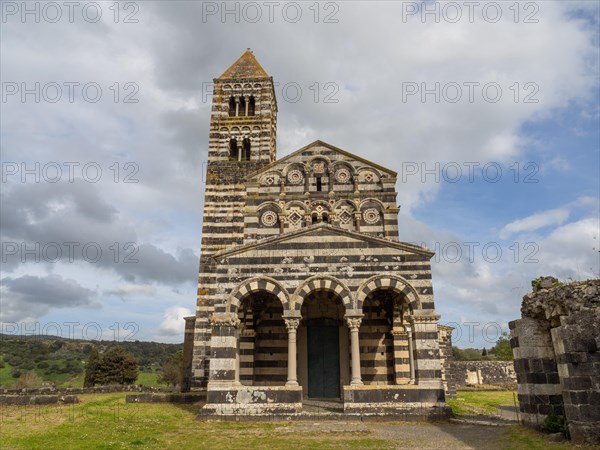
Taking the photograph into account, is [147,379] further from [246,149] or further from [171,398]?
[246,149]

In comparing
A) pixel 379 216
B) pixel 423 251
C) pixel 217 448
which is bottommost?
pixel 217 448

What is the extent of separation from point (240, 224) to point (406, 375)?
41.8 feet

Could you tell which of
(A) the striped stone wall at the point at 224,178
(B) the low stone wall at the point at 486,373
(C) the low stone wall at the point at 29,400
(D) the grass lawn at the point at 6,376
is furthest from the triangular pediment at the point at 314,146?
(D) the grass lawn at the point at 6,376

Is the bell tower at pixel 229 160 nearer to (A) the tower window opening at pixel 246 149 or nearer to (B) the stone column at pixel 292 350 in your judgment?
(A) the tower window opening at pixel 246 149

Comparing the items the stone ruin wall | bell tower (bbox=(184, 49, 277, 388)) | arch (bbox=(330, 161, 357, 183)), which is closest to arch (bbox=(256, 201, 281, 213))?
bell tower (bbox=(184, 49, 277, 388))

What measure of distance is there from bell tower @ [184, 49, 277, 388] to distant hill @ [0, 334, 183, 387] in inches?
897

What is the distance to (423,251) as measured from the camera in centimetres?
1577

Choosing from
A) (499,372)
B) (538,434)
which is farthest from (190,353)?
(499,372)

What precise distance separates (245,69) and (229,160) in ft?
25.0

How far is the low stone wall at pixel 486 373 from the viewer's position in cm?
3462

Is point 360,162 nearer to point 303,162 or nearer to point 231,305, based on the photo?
point 303,162

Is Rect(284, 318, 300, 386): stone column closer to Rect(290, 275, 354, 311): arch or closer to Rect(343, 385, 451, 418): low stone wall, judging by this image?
Rect(290, 275, 354, 311): arch

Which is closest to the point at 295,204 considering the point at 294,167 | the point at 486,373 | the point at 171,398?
the point at 294,167

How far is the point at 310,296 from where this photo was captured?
59.9ft
